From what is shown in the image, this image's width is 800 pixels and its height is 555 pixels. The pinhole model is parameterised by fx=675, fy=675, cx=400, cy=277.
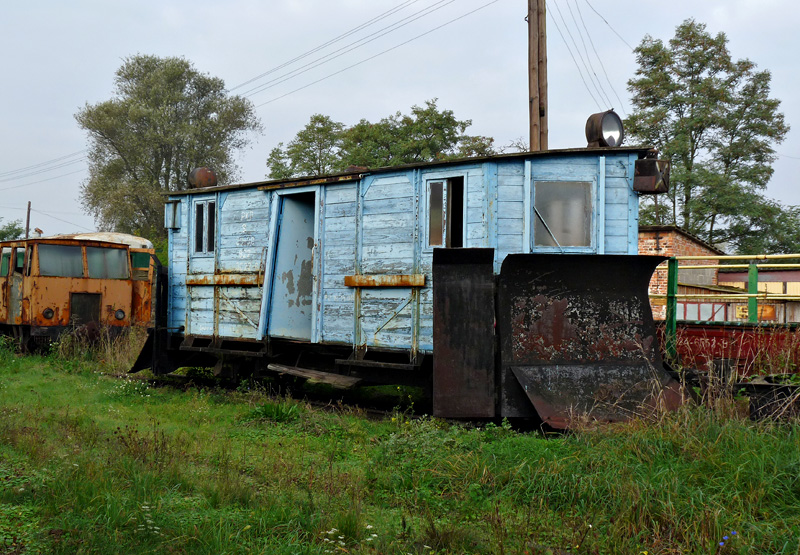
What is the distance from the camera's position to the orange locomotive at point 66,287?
14195 mm

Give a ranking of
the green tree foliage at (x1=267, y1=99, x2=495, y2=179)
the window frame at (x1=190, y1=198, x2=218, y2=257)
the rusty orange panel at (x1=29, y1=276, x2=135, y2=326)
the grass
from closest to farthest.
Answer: the grass, the window frame at (x1=190, y1=198, x2=218, y2=257), the rusty orange panel at (x1=29, y1=276, x2=135, y2=326), the green tree foliage at (x1=267, y1=99, x2=495, y2=179)

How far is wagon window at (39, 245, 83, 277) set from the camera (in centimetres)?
1444

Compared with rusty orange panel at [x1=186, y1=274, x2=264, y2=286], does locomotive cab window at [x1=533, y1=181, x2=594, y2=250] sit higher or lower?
higher

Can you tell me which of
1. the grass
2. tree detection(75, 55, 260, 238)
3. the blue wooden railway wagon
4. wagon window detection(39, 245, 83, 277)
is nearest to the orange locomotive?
wagon window detection(39, 245, 83, 277)

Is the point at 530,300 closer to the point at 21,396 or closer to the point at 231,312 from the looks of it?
the point at 231,312

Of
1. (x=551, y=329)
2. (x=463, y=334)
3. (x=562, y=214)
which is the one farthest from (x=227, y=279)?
(x=551, y=329)

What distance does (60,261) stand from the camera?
577 inches

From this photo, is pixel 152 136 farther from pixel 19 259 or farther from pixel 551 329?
pixel 551 329

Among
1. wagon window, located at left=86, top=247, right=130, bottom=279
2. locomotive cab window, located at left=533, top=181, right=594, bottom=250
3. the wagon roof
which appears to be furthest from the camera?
wagon window, located at left=86, top=247, right=130, bottom=279

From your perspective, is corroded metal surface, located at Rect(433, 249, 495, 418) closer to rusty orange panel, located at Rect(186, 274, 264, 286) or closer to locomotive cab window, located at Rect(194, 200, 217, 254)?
rusty orange panel, located at Rect(186, 274, 264, 286)

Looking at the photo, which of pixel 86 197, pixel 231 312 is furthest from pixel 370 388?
pixel 86 197

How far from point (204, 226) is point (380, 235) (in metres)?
3.68

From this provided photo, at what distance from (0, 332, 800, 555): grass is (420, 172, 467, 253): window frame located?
2300mm

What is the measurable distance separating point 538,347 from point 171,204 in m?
7.16
